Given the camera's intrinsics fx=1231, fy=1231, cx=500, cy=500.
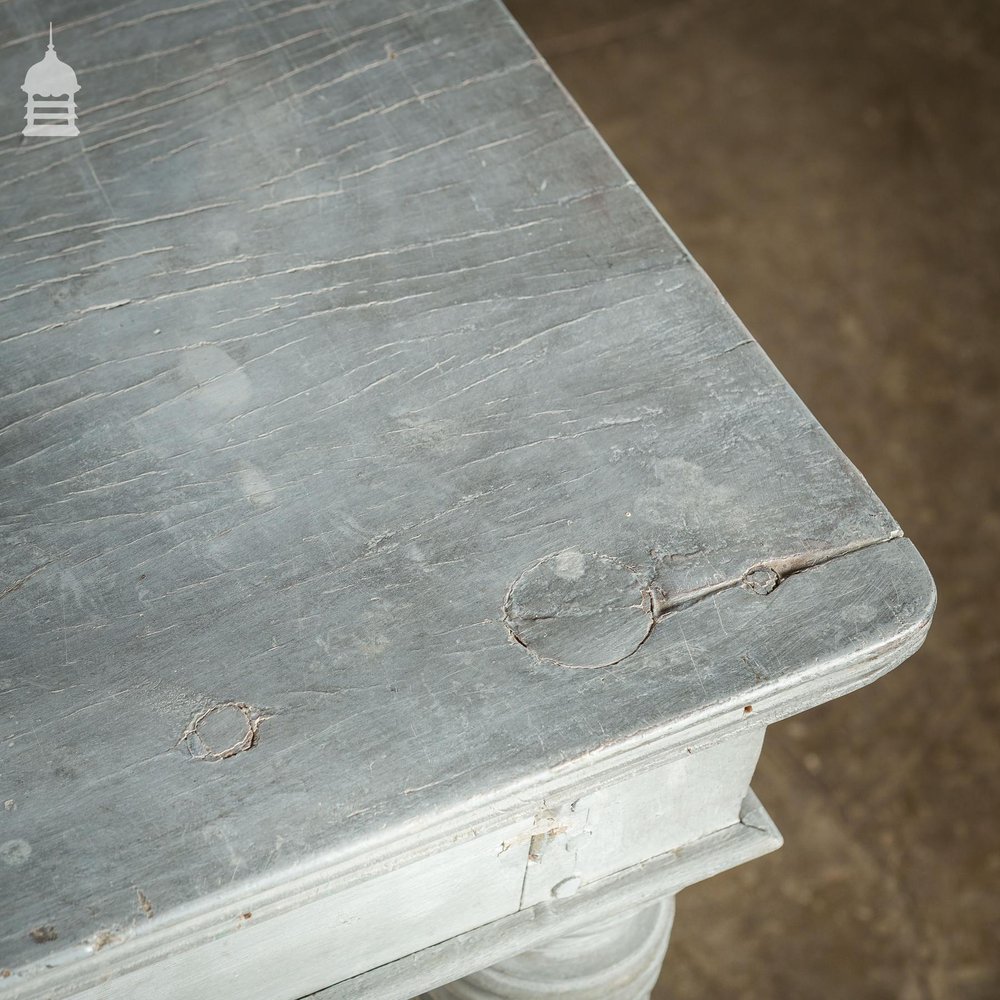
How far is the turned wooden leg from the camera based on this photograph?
38.6 inches

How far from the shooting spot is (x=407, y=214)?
0.89 meters

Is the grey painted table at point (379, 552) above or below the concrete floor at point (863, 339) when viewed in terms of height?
above

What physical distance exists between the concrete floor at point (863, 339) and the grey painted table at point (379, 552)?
2.52 ft

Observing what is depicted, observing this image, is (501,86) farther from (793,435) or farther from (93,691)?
(93,691)

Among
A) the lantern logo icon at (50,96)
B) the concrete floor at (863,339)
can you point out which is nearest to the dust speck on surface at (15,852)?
the lantern logo icon at (50,96)

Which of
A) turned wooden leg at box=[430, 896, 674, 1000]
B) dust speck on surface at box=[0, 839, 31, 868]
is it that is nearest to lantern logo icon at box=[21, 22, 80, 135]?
dust speck on surface at box=[0, 839, 31, 868]

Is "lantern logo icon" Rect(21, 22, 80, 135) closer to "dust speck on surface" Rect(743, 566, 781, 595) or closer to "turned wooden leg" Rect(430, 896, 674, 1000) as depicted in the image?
"dust speck on surface" Rect(743, 566, 781, 595)

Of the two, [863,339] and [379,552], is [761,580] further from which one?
[863,339]

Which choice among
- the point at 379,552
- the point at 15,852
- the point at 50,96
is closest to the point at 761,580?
the point at 379,552

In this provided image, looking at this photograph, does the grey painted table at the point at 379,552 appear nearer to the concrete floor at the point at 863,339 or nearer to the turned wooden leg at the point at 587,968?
the turned wooden leg at the point at 587,968

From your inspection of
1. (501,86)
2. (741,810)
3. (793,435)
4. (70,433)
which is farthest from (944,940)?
(70,433)

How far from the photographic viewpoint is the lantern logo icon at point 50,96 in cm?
97

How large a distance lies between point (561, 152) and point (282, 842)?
0.58m

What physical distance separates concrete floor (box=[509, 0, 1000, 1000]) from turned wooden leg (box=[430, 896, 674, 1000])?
0.65 m
